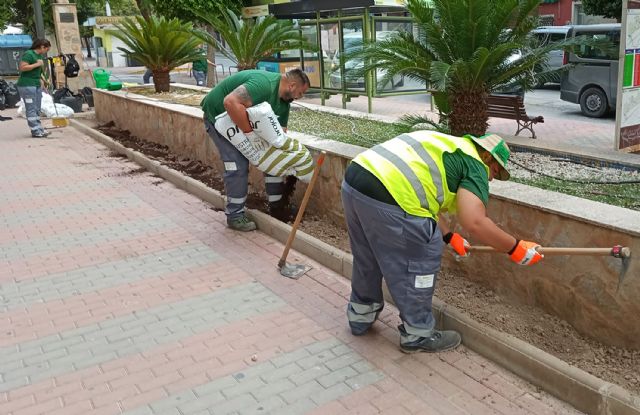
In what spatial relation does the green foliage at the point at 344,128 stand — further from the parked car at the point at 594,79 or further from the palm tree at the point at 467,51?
the parked car at the point at 594,79

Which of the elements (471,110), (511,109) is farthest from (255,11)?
(471,110)

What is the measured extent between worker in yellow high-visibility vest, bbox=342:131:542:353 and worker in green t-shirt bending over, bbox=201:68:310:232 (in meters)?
2.12

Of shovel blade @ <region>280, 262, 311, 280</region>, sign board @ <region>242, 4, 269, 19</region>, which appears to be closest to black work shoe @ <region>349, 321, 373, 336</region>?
shovel blade @ <region>280, 262, 311, 280</region>

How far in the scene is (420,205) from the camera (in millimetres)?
3342

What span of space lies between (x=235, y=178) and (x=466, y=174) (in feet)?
10.2

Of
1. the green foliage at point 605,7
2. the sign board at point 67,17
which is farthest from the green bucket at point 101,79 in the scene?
the green foliage at point 605,7

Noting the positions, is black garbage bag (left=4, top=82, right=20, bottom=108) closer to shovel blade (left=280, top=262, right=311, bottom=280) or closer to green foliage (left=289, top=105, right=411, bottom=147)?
green foliage (left=289, top=105, right=411, bottom=147)

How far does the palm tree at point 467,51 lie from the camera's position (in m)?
5.50

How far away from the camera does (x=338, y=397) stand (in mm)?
3250

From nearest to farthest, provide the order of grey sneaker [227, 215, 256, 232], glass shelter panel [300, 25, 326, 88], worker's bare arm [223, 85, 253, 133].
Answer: worker's bare arm [223, 85, 253, 133], grey sneaker [227, 215, 256, 232], glass shelter panel [300, 25, 326, 88]

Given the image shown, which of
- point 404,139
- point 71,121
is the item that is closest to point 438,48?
point 404,139

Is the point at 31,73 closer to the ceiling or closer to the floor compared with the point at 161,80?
closer to the ceiling

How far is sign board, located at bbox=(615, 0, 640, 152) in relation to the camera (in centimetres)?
675

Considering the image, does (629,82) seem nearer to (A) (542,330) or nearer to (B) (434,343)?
(A) (542,330)
